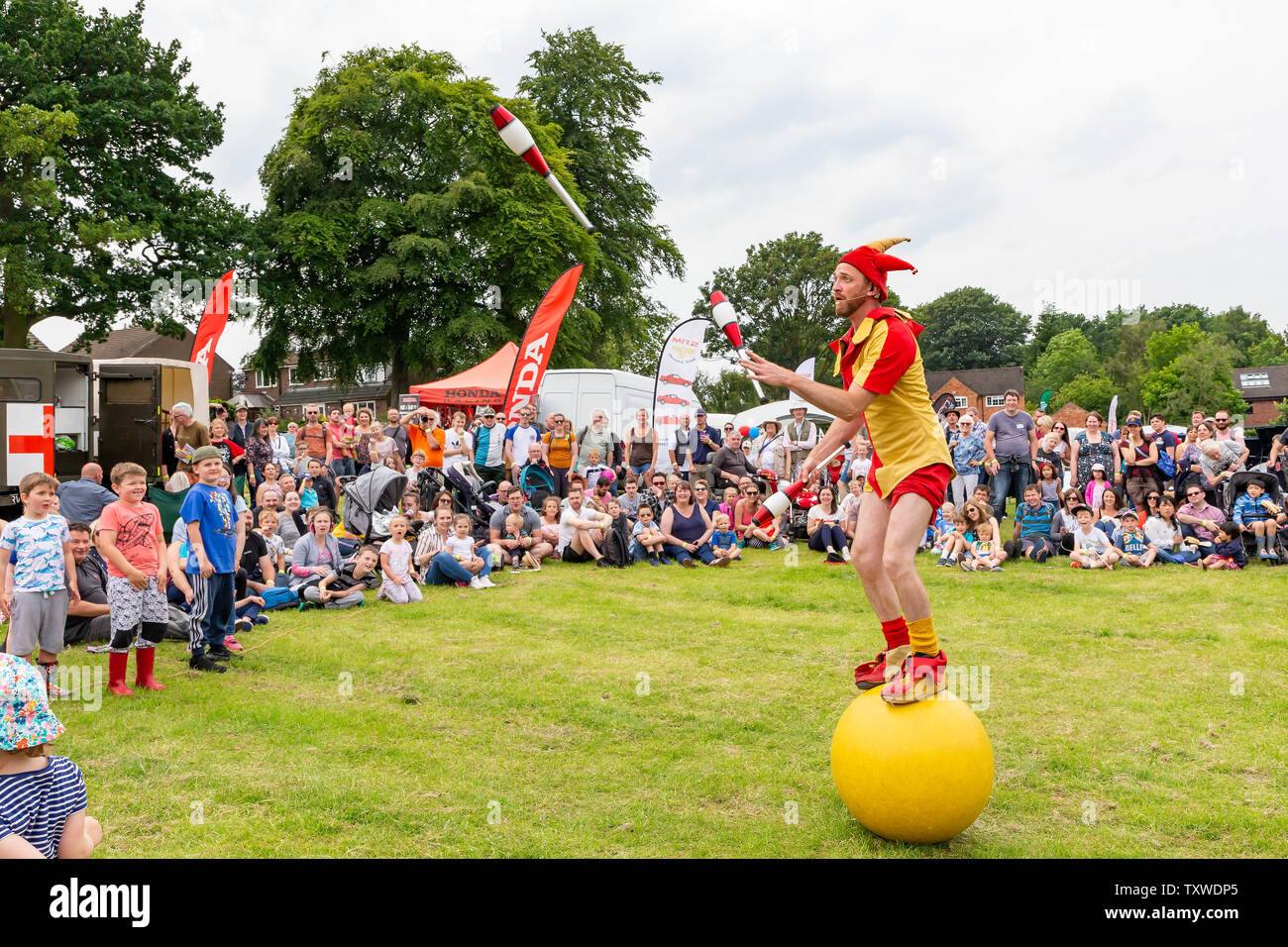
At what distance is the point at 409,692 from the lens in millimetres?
7566

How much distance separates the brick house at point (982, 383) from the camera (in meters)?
81.8

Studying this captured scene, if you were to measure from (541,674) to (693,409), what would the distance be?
10.3 metres

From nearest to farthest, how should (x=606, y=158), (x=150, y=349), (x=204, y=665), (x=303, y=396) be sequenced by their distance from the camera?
(x=204, y=665) < (x=606, y=158) < (x=150, y=349) < (x=303, y=396)

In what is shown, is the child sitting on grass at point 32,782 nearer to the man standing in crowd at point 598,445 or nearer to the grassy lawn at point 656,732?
the grassy lawn at point 656,732

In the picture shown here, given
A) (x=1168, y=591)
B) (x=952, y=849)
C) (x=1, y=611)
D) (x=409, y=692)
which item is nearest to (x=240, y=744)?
(x=409, y=692)

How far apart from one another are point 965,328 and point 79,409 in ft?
279

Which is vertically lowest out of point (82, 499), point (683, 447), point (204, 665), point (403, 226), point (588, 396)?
point (204, 665)

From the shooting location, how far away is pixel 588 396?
21062 mm

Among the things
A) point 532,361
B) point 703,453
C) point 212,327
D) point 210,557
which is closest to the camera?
point 210,557

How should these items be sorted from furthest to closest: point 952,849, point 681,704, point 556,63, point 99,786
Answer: point 556,63 → point 681,704 → point 99,786 → point 952,849

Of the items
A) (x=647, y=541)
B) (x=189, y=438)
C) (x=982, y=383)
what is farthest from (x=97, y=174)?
(x=982, y=383)

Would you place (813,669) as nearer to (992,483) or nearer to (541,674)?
(541,674)

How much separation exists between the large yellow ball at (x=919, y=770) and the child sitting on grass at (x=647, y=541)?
9.29 m

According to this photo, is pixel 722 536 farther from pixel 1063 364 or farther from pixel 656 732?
pixel 1063 364
